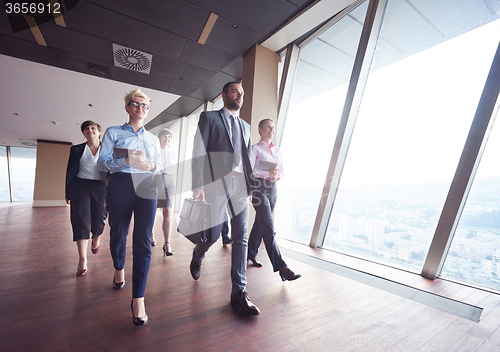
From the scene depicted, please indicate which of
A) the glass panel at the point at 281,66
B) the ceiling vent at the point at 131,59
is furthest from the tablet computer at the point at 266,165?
the ceiling vent at the point at 131,59

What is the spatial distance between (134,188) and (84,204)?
1.12 meters

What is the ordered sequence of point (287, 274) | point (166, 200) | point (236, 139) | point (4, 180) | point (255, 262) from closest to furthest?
point (236, 139) < point (287, 274) < point (255, 262) < point (166, 200) < point (4, 180)

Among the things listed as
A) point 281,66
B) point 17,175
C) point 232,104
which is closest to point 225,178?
point 232,104

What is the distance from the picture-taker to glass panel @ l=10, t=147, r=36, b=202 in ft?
47.2

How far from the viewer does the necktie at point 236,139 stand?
182 centimetres

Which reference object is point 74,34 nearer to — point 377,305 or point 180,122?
point 180,122

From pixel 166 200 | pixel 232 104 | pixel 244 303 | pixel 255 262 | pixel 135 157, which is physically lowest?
pixel 255 262

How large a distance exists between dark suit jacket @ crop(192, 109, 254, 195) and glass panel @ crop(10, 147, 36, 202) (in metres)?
18.0

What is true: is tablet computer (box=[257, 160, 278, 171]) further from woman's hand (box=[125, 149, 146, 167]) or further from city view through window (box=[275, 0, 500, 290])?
city view through window (box=[275, 0, 500, 290])

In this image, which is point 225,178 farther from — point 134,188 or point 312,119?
point 312,119

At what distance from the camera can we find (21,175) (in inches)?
575

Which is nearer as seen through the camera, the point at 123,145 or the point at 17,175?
the point at 123,145

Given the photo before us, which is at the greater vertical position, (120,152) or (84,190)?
(120,152)

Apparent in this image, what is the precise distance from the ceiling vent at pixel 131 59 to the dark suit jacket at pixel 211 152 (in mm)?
3325
